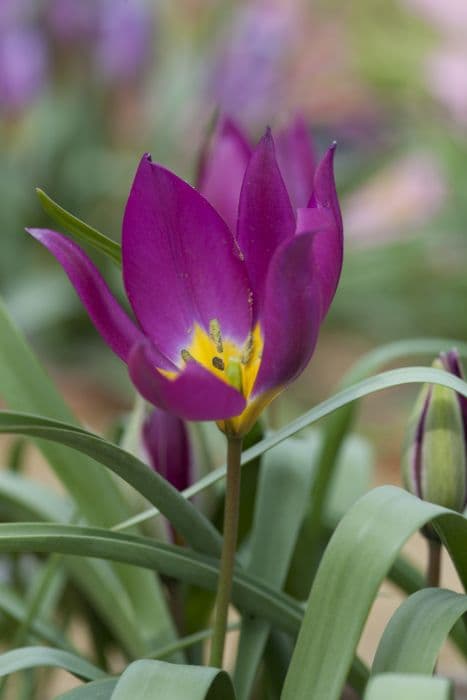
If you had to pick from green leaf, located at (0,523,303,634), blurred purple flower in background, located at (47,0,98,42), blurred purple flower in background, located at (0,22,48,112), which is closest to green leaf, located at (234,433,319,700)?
green leaf, located at (0,523,303,634)

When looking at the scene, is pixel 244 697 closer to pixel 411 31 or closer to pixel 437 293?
pixel 437 293

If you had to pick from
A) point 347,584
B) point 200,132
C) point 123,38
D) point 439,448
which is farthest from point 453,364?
point 123,38

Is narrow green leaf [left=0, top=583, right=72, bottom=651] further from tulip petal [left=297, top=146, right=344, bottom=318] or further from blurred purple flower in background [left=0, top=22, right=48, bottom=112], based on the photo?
blurred purple flower in background [left=0, top=22, right=48, bottom=112]

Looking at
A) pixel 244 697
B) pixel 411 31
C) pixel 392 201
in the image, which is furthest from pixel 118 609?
pixel 411 31

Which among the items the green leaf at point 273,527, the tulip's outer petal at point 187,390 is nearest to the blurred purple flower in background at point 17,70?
the green leaf at point 273,527

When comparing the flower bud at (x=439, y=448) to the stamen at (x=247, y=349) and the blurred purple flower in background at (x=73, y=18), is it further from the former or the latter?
the blurred purple flower in background at (x=73, y=18)

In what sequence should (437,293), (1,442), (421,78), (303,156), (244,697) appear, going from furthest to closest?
1. (421,78)
2. (437,293)
3. (1,442)
4. (303,156)
5. (244,697)
